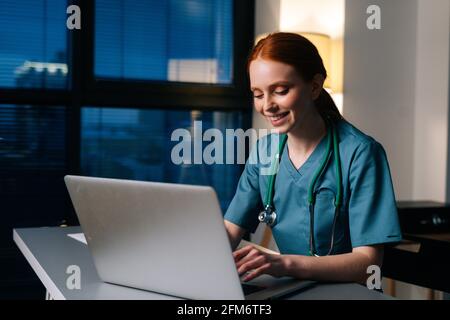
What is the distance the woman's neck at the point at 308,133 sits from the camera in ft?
4.78

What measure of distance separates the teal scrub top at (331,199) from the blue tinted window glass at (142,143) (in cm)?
143

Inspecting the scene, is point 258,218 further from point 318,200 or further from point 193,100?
point 193,100

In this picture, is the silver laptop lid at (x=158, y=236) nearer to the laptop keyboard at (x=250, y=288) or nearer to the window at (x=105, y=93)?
the laptop keyboard at (x=250, y=288)

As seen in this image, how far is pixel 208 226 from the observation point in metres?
0.91

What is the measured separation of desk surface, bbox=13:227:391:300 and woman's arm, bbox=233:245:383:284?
0.07 ft

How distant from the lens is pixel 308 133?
147cm

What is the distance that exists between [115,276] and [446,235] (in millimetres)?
1812

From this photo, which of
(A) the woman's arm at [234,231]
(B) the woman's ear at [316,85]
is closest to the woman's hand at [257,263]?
(A) the woman's arm at [234,231]

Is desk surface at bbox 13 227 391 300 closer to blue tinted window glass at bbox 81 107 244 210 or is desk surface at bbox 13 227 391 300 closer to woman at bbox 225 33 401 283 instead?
woman at bbox 225 33 401 283

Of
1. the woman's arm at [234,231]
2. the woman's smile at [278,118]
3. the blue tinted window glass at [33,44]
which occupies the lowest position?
the woman's arm at [234,231]

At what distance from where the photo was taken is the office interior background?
106 inches

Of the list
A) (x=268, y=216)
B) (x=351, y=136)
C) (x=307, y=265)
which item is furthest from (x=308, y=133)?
(x=307, y=265)

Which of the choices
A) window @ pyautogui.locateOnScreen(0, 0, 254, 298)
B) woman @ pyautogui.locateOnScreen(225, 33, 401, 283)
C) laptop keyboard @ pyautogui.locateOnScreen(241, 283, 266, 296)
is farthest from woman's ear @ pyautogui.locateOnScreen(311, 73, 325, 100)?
window @ pyautogui.locateOnScreen(0, 0, 254, 298)

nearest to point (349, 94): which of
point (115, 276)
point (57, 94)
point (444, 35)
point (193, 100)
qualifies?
point (444, 35)
